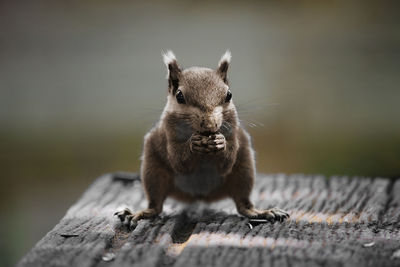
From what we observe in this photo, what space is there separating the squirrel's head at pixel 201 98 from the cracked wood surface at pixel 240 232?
0.31 m

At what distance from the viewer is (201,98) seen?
1675 millimetres

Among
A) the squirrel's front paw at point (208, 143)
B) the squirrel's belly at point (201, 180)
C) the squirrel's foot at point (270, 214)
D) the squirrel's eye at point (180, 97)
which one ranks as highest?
the squirrel's eye at point (180, 97)

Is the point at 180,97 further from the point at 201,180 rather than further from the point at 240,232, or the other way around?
the point at 240,232

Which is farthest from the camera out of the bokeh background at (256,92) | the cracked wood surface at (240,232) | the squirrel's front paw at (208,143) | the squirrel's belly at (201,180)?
the bokeh background at (256,92)

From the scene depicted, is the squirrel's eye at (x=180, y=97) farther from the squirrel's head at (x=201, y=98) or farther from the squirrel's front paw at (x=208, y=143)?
the squirrel's front paw at (x=208, y=143)

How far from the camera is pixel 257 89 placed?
10.4ft

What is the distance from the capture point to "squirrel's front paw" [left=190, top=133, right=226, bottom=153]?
64.4 inches

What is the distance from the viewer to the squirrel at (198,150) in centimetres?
167

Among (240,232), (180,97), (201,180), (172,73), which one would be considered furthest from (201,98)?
(240,232)

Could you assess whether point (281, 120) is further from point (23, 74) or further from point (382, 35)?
point (23, 74)

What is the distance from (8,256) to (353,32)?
234 cm

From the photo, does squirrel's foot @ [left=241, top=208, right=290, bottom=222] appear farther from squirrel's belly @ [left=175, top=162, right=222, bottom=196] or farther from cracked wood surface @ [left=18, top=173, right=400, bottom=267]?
squirrel's belly @ [left=175, top=162, right=222, bottom=196]

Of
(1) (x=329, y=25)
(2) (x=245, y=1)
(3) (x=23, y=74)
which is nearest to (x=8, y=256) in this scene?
(3) (x=23, y=74)

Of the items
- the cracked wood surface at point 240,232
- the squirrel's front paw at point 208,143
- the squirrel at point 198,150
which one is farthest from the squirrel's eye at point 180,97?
the cracked wood surface at point 240,232
